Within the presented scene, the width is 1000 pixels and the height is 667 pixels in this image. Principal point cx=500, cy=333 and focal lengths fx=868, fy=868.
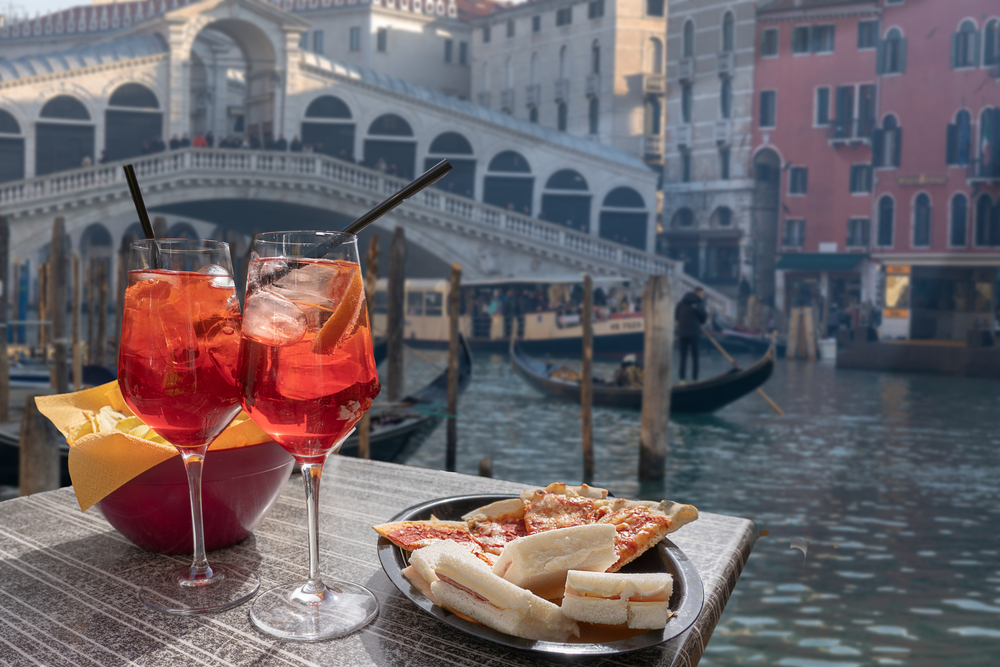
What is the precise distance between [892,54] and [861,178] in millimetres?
2527

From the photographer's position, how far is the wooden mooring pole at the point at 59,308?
6.70m

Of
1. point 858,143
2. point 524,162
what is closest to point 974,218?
point 858,143

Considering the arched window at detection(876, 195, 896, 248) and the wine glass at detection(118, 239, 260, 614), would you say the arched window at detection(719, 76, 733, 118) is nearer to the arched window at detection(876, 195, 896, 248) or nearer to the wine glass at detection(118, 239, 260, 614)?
the arched window at detection(876, 195, 896, 248)

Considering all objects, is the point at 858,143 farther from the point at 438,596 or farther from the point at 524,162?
the point at 438,596

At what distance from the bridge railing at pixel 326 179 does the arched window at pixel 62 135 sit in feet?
9.12

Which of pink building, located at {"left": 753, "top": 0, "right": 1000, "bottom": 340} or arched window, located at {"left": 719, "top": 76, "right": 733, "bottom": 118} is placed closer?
pink building, located at {"left": 753, "top": 0, "right": 1000, "bottom": 340}

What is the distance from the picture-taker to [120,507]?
2.55 ft

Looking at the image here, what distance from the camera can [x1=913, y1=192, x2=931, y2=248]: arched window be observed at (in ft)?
55.0

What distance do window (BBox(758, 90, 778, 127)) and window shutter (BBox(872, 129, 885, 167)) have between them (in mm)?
2451

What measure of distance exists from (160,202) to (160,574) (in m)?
16.1

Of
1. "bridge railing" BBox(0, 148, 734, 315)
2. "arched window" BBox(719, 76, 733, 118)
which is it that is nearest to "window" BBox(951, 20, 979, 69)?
"arched window" BBox(719, 76, 733, 118)

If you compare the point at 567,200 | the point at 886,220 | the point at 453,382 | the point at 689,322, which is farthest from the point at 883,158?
the point at 453,382

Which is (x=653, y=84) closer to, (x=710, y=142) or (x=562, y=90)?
(x=562, y=90)

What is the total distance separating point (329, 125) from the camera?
1942 cm
